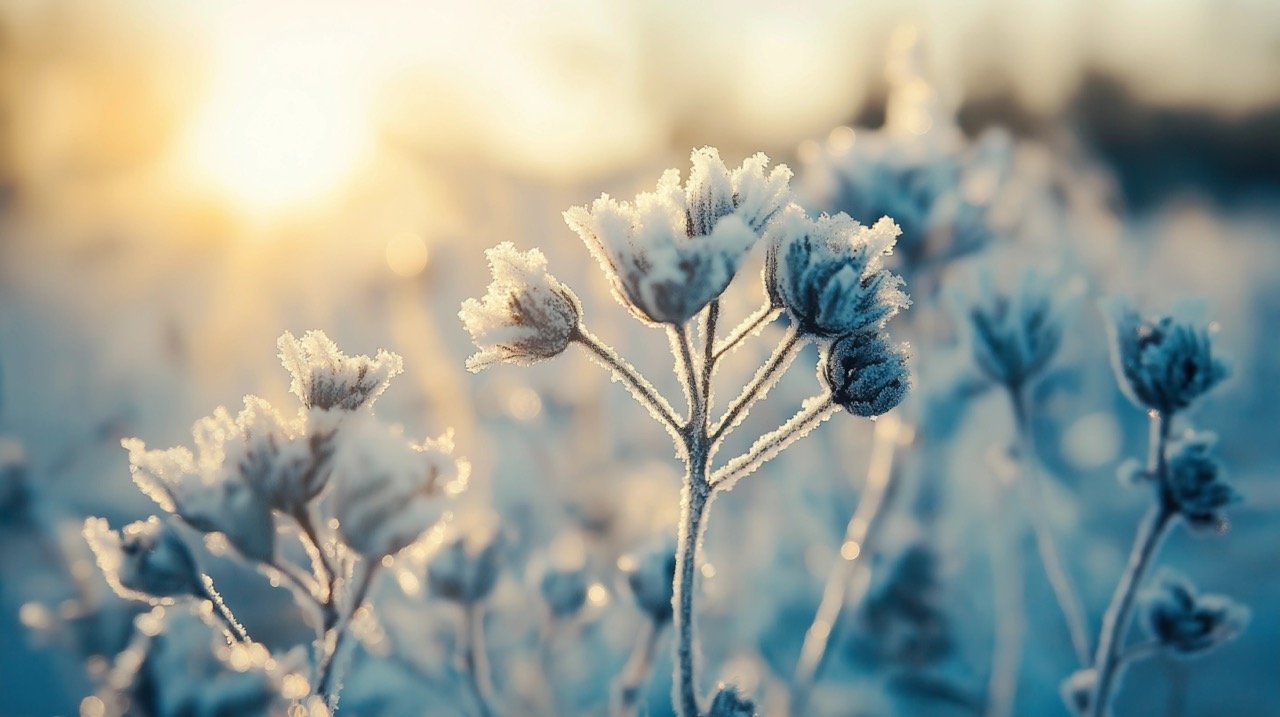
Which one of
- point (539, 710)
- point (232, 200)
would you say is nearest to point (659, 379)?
point (232, 200)

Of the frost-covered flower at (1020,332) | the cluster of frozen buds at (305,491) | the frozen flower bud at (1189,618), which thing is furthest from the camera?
the frost-covered flower at (1020,332)

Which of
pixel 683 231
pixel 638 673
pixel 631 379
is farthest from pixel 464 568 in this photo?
pixel 683 231

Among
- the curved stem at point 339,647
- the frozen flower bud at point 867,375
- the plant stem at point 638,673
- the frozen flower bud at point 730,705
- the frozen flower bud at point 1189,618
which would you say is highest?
the frozen flower bud at point 867,375

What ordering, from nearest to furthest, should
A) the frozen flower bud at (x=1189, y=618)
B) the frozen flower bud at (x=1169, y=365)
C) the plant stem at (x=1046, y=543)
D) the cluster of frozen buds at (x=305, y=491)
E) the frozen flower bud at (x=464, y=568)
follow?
the cluster of frozen buds at (x=305, y=491) < the frozen flower bud at (x=1169, y=365) < the frozen flower bud at (x=1189, y=618) < the plant stem at (x=1046, y=543) < the frozen flower bud at (x=464, y=568)

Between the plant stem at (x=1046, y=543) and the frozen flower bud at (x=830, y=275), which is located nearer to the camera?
the frozen flower bud at (x=830, y=275)

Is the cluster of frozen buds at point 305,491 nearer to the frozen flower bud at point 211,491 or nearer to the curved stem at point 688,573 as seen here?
the frozen flower bud at point 211,491

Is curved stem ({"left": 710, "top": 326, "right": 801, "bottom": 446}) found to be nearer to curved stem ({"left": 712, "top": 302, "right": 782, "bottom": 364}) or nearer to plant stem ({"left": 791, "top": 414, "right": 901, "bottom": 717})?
curved stem ({"left": 712, "top": 302, "right": 782, "bottom": 364})

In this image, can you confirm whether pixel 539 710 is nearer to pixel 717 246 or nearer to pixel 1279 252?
pixel 717 246

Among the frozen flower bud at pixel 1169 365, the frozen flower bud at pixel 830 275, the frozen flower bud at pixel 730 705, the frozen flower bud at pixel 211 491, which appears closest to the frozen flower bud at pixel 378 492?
the frozen flower bud at pixel 211 491
